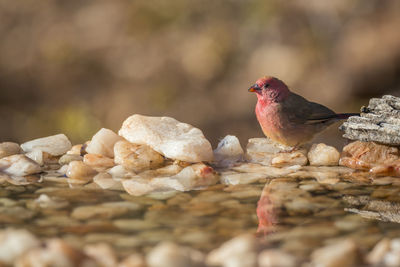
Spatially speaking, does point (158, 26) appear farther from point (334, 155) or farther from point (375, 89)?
point (334, 155)

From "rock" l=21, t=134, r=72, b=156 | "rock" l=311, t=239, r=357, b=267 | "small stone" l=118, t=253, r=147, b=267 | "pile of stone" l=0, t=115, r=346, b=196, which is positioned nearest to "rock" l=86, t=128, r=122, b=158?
"pile of stone" l=0, t=115, r=346, b=196

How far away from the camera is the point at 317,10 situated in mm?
3180

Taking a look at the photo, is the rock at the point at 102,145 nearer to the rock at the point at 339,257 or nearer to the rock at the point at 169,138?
the rock at the point at 169,138

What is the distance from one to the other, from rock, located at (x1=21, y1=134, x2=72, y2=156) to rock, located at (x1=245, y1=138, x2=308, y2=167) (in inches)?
23.7

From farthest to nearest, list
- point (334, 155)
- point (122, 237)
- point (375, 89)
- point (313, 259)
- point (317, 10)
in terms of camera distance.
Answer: point (317, 10), point (375, 89), point (334, 155), point (122, 237), point (313, 259)

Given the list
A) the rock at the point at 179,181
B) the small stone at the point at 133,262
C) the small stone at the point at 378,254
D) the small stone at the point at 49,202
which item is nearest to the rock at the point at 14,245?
the small stone at the point at 133,262

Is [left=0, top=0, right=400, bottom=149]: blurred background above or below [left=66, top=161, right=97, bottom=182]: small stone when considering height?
above

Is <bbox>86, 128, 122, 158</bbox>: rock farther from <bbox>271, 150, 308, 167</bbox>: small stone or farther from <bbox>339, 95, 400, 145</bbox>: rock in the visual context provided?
<bbox>339, 95, 400, 145</bbox>: rock

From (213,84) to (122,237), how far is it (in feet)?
7.70

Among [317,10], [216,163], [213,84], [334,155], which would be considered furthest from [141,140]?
[317,10]

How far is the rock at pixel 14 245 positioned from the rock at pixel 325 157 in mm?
934

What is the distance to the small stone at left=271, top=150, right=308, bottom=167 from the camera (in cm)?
157

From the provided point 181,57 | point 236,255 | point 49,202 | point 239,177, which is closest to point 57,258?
point 236,255

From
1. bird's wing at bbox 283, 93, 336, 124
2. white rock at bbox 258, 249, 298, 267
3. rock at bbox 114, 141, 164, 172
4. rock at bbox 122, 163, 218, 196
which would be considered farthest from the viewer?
bird's wing at bbox 283, 93, 336, 124
